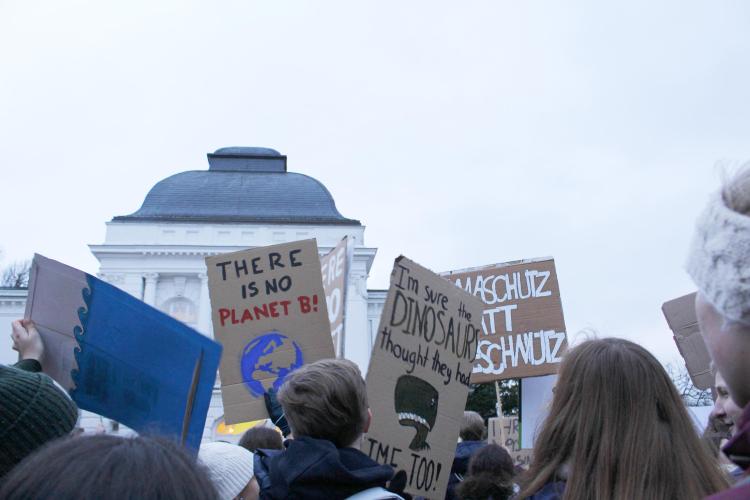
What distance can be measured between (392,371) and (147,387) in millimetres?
1253

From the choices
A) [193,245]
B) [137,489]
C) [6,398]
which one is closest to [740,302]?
[137,489]

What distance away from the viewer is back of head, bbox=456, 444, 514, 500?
11.0 feet

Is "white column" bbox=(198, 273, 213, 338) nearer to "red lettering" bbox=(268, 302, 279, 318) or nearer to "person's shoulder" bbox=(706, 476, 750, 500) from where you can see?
"red lettering" bbox=(268, 302, 279, 318)

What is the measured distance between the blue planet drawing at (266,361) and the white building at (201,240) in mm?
27567

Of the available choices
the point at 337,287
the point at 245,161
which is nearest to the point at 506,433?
the point at 337,287

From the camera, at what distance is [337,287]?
4.52 m

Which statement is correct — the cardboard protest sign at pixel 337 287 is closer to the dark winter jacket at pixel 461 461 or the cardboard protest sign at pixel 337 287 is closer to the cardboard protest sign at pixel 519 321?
the dark winter jacket at pixel 461 461

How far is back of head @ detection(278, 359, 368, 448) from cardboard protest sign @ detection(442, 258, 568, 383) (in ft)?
9.17

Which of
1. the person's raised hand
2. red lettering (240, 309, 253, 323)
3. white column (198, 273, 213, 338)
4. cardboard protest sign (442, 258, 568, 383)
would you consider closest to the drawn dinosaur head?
red lettering (240, 309, 253, 323)

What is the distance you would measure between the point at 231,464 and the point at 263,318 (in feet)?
3.70

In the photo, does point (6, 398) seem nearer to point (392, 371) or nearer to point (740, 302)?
point (740, 302)

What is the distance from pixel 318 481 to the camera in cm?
218

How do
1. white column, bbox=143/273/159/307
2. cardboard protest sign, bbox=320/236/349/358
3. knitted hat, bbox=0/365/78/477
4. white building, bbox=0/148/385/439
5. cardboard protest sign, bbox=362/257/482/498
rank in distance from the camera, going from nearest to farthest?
knitted hat, bbox=0/365/78/477, cardboard protest sign, bbox=362/257/482/498, cardboard protest sign, bbox=320/236/349/358, white column, bbox=143/273/159/307, white building, bbox=0/148/385/439

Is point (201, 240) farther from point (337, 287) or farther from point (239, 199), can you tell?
point (337, 287)
